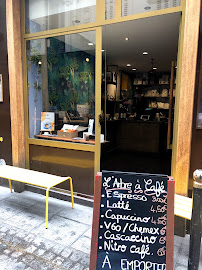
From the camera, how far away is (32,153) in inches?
156

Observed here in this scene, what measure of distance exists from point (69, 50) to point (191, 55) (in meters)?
1.99

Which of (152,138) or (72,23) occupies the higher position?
(72,23)

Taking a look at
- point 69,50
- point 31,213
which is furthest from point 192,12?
point 31,213

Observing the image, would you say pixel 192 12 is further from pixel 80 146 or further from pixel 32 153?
pixel 32 153

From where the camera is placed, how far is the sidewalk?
2182 mm

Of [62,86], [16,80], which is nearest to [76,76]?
[62,86]

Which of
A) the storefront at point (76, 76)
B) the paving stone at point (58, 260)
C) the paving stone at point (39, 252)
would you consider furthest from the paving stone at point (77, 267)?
the storefront at point (76, 76)

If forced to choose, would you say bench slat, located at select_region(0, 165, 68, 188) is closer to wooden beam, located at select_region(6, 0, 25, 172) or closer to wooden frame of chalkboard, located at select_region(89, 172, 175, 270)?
wooden beam, located at select_region(6, 0, 25, 172)

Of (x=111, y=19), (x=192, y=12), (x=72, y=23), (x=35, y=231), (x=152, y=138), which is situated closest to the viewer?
(x=192, y=12)

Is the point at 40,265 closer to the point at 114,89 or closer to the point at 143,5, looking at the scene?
the point at 143,5

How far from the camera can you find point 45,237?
2594 mm

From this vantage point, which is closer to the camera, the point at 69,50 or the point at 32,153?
the point at 69,50

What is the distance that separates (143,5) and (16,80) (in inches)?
90.7

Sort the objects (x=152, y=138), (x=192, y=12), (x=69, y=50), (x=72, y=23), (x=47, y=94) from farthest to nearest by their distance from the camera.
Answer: (x=152, y=138), (x=47, y=94), (x=69, y=50), (x=72, y=23), (x=192, y=12)
